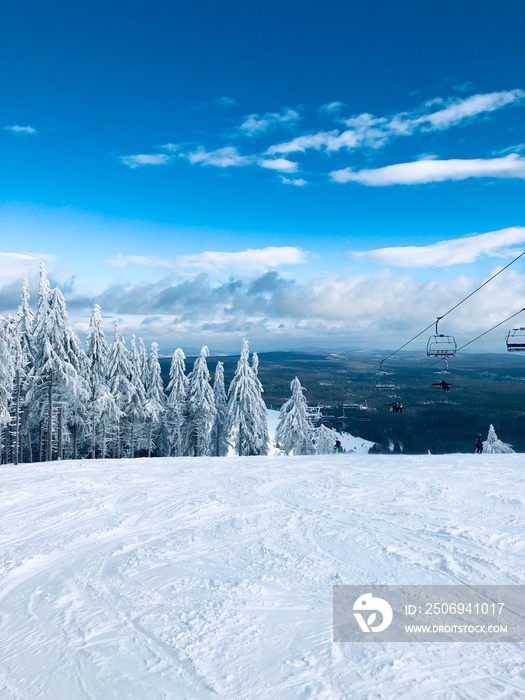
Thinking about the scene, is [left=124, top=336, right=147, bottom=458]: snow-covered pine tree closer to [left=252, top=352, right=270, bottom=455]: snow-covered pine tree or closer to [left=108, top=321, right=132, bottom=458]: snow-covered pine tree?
[left=108, top=321, right=132, bottom=458]: snow-covered pine tree

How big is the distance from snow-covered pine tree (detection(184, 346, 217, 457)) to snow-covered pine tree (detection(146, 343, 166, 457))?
8.60 feet

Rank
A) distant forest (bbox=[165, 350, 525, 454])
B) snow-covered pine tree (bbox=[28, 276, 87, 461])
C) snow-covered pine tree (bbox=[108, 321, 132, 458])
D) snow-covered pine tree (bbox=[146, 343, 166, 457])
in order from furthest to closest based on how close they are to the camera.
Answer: distant forest (bbox=[165, 350, 525, 454]) < snow-covered pine tree (bbox=[146, 343, 166, 457]) < snow-covered pine tree (bbox=[108, 321, 132, 458]) < snow-covered pine tree (bbox=[28, 276, 87, 461])

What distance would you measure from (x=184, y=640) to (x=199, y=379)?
93.2 ft

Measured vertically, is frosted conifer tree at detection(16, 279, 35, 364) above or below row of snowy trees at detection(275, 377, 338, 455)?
above

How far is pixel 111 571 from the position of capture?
7746mm

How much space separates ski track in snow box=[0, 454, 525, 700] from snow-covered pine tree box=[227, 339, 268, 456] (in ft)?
60.9

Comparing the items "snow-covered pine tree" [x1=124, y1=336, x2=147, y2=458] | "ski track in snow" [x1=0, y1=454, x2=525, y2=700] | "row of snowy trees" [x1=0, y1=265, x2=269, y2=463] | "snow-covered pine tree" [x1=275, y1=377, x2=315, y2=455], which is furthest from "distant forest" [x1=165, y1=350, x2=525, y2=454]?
"ski track in snow" [x1=0, y1=454, x2=525, y2=700]

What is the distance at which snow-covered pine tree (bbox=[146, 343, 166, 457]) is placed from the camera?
34.5 m

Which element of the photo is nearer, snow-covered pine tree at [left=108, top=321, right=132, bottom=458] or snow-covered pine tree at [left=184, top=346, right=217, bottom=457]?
snow-covered pine tree at [left=108, top=321, right=132, bottom=458]

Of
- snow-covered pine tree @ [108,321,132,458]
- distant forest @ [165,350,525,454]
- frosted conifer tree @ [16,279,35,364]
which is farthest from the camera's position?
distant forest @ [165,350,525,454]

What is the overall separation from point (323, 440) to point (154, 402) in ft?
47.1

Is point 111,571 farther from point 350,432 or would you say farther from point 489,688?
point 350,432

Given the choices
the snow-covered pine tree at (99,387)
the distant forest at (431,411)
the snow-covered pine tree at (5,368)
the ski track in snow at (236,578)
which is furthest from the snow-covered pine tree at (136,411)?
the distant forest at (431,411)

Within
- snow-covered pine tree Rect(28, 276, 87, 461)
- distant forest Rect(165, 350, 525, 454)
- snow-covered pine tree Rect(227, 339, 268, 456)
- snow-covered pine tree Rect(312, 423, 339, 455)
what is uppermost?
snow-covered pine tree Rect(28, 276, 87, 461)
